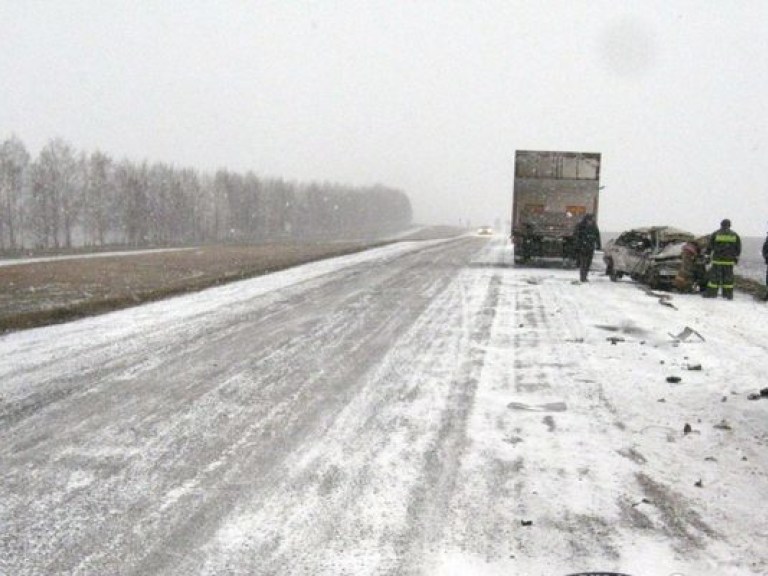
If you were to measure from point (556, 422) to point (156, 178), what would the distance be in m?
100

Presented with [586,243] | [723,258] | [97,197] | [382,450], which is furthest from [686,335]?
[97,197]

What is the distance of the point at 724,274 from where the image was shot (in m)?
15.4

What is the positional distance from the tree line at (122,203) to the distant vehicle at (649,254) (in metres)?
53.2

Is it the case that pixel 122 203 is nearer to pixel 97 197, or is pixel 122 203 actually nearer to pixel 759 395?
pixel 97 197

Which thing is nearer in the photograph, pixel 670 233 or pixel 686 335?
pixel 686 335

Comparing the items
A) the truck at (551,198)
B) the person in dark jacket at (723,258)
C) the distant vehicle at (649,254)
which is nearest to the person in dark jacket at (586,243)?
the distant vehicle at (649,254)

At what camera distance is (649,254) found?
1778 cm

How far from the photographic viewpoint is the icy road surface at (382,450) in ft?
12.3

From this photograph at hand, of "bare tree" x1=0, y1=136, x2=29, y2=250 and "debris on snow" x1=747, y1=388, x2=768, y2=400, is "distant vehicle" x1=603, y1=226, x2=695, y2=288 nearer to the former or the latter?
"debris on snow" x1=747, y1=388, x2=768, y2=400

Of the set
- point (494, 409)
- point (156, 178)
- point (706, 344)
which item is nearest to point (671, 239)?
point (706, 344)

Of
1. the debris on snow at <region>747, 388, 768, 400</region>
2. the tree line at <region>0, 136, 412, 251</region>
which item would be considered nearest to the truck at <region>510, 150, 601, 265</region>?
the debris on snow at <region>747, 388, 768, 400</region>

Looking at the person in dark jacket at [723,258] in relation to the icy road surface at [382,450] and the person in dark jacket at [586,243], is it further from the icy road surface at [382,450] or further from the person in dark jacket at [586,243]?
the icy road surface at [382,450]

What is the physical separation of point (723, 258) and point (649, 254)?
2.67m

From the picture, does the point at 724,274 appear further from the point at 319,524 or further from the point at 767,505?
the point at 319,524
